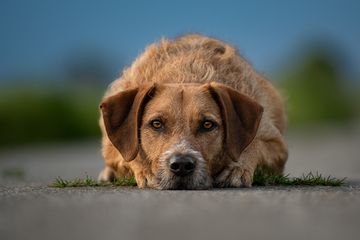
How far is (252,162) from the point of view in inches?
197

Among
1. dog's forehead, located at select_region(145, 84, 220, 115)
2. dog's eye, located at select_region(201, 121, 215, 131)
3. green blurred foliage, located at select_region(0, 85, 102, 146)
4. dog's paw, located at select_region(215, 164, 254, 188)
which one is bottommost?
green blurred foliage, located at select_region(0, 85, 102, 146)

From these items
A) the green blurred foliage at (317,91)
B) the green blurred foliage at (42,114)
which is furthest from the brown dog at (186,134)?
the green blurred foliage at (317,91)

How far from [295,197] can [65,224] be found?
2.01m

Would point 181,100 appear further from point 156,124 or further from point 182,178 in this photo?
point 182,178

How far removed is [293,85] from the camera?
29734 millimetres

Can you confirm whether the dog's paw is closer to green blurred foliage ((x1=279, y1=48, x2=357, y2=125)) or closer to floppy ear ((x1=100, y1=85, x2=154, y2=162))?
floppy ear ((x1=100, y1=85, x2=154, y2=162))

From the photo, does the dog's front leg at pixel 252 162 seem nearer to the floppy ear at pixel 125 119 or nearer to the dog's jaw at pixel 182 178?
the dog's jaw at pixel 182 178

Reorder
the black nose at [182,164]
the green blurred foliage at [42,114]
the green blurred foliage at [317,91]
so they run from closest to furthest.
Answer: the black nose at [182,164] → the green blurred foliage at [42,114] → the green blurred foliage at [317,91]

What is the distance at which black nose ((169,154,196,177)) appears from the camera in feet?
13.5

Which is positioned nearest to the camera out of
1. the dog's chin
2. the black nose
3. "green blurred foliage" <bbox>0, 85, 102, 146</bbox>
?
the black nose

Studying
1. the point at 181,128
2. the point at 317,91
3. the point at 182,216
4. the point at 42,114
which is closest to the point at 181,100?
the point at 181,128

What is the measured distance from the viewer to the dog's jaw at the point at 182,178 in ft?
13.8

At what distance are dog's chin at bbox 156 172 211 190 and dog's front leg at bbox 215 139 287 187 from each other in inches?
16.2

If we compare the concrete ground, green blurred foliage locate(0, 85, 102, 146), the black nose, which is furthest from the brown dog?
green blurred foliage locate(0, 85, 102, 146)
